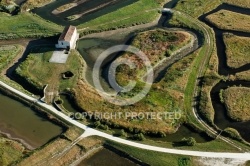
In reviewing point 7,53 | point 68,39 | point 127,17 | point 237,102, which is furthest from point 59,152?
point 127,17

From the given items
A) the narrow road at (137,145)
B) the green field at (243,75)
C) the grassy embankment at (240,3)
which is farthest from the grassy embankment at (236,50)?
the narrow road at (137,145)

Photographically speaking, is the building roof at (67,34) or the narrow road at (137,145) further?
the building roof at (67,34)

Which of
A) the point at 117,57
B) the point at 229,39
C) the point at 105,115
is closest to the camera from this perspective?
the point at 105,115

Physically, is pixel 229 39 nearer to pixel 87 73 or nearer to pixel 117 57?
pixel 117 57

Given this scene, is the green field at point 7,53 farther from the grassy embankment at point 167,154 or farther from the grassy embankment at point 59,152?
the grassy embankment at point 167,154

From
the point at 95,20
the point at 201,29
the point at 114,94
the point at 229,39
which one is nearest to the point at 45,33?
the point at 95,20

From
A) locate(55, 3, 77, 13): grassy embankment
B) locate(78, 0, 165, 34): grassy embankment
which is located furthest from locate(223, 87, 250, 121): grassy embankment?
locate(55, 3, 77, 13): grassy embankment
